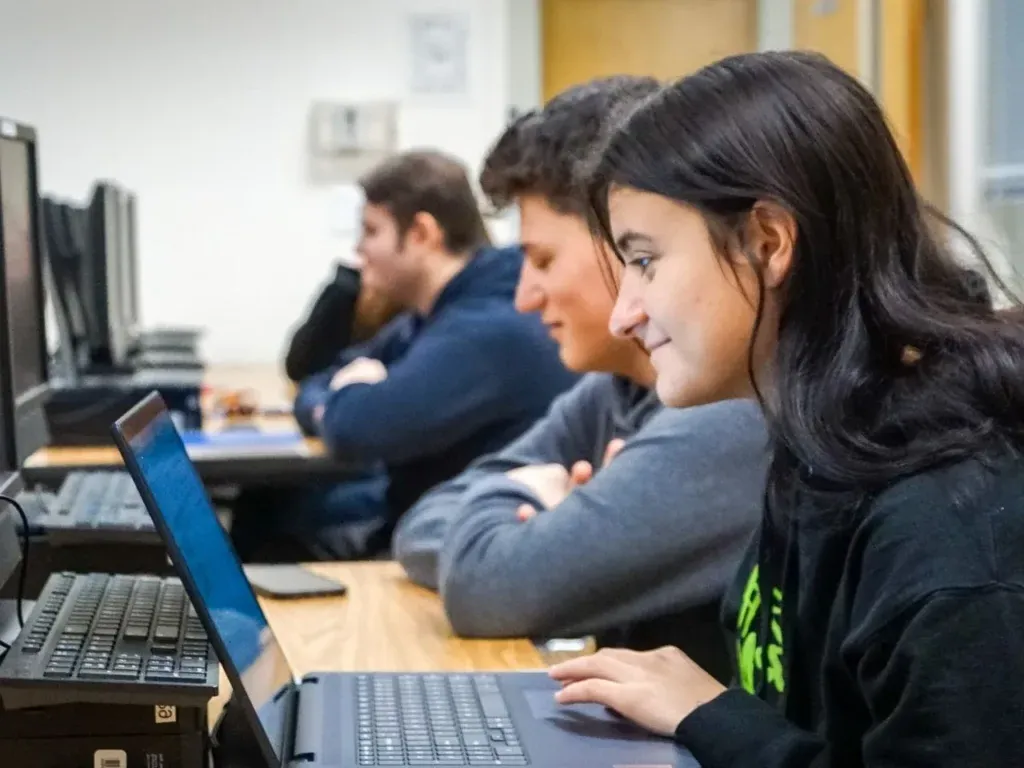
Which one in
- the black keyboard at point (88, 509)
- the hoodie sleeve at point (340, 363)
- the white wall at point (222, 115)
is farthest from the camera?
the white wall at point (222, 115)

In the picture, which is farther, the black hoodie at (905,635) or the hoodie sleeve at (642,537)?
the hoodie sleeve at (642,537)

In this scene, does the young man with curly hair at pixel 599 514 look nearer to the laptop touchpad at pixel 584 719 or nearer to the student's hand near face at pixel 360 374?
the laptop touchpad at pixel 584 719

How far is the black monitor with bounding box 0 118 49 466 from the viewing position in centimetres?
123

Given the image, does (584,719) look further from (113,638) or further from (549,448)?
(549,448)

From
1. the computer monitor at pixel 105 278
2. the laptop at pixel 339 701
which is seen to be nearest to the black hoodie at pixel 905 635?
the laptop at pixel 339 701

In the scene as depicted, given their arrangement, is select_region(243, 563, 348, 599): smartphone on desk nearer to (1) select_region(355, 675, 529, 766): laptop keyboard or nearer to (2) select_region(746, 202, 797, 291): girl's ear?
(1) select_region(355, 675, 529, 766): laptop keyboard

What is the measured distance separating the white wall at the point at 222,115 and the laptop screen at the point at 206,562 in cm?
331

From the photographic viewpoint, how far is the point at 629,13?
4523mm

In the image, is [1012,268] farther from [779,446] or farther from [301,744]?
[301,744]

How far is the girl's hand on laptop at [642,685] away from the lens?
1018 millimetres

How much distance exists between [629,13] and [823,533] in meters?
3.92

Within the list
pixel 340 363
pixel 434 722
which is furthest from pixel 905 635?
pixel 340 363

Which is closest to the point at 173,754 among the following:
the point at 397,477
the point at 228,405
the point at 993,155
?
the point at 397,477

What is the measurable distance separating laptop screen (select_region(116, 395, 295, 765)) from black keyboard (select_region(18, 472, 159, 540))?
0.86 feet
